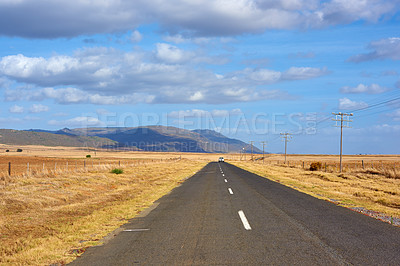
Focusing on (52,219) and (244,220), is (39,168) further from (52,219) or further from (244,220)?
(244,220)

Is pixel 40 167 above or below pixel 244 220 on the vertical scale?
below

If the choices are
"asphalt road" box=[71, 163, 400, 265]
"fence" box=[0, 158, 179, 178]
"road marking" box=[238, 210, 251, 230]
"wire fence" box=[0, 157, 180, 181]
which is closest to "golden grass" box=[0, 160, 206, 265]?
"asphalt road" box=[71, 163, 400, 265]

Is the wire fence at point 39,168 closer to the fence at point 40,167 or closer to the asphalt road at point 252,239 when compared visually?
the fence at point 40,167

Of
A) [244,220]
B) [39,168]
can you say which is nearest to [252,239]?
[244,220]

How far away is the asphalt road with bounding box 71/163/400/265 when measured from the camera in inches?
251

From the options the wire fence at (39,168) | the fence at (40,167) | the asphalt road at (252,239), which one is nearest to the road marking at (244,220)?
the asphalt road at (252,239)

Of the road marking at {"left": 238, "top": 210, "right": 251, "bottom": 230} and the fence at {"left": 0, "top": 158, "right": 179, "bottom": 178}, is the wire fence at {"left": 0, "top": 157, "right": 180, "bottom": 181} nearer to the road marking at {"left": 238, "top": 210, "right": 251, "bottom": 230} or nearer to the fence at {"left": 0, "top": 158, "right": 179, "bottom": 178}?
the fence at {"left": 0, "top": 158, "right": 179, "bottom": 178}

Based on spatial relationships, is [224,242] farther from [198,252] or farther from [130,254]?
[130,254]

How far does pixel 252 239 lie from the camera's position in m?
7.84

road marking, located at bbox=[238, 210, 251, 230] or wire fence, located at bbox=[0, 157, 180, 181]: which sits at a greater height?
road marking, located at bbox=[238, 210, 251, 230]

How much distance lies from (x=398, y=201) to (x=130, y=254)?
13.3m

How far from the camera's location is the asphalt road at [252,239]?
20.9 ft

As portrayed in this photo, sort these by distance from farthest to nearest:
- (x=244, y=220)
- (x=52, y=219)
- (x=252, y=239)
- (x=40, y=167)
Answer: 1. (x=40, y=167)
2. (x=52, y=219)
3. (x=244, y=220)
4. (x=252, y=239)

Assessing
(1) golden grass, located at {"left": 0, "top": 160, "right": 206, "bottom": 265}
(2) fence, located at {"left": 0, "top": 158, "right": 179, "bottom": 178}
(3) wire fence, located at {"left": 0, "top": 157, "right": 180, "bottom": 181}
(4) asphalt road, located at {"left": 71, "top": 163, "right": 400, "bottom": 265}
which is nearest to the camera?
(4) asphalt road, located at {"left": 71, "top": 163, "right": 400, "bottom": 265}
